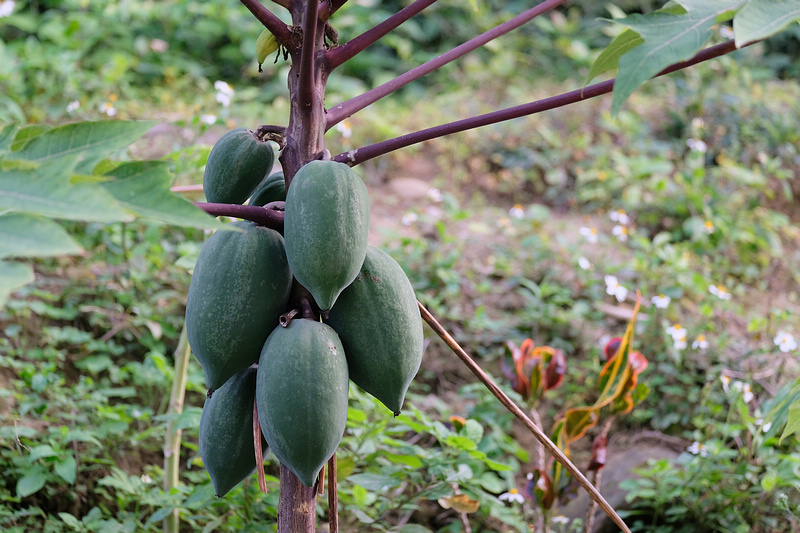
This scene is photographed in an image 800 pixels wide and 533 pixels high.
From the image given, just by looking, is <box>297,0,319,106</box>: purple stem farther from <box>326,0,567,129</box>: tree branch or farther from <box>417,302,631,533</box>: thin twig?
<box>417,302,631,533</box>: thin twig

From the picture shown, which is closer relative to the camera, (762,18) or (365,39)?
(762,18)

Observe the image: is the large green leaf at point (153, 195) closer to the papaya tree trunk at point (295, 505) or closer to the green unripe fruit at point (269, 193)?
the green unripe fruit at point (269, 193)

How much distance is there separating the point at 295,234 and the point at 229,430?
0.93 feet

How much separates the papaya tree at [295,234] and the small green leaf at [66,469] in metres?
0.51

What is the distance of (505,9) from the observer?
624 centimetres

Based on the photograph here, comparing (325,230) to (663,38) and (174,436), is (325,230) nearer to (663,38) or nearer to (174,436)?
(663,38)

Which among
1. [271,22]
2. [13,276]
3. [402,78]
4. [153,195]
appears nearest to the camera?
[13,276]

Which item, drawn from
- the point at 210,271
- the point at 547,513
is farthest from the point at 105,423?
the point at 547,513

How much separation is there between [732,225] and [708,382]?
1.35m

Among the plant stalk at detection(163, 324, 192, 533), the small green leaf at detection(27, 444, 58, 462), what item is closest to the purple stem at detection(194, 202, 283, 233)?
the plant stalk at detection(163, 324, 192, 533)

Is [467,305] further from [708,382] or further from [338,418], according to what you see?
[338,418]

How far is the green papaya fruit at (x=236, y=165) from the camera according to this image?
2.98 feet

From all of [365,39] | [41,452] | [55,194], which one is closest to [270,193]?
[365,39]

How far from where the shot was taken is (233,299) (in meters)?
0.79
